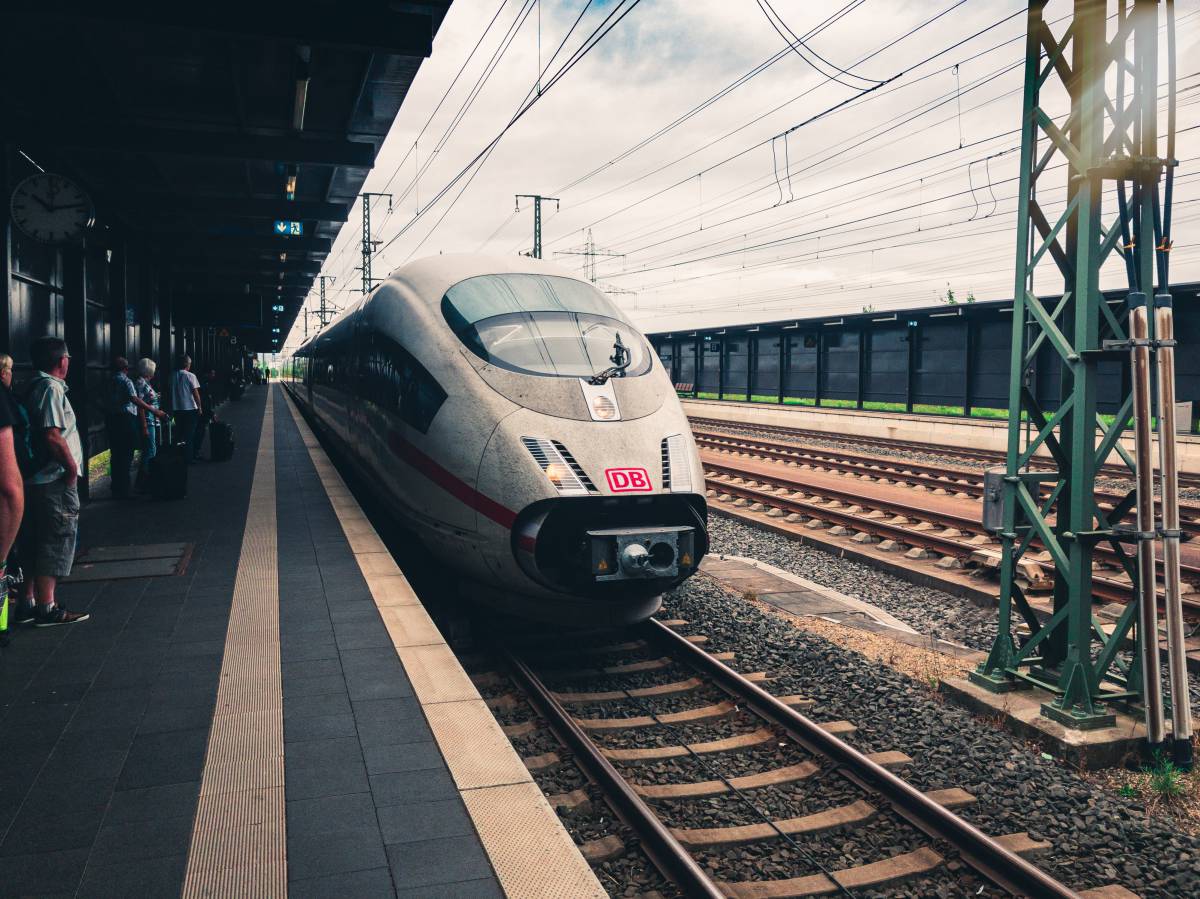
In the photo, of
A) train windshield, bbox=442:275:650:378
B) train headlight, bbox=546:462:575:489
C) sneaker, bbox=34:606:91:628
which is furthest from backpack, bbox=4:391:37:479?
train headlight, bbox=546:462:575:489

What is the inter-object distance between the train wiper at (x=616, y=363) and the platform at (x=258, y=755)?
1974 mm

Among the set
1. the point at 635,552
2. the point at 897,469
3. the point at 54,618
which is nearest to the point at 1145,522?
the point at 635,552

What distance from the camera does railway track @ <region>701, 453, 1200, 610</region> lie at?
8.48 metres

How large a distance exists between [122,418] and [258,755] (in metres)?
8.10

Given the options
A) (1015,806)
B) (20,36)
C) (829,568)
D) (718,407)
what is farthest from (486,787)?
(718,407)

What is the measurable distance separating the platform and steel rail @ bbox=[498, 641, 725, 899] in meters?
0.61

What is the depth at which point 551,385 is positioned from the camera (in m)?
6.05

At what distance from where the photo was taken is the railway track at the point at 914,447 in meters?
15.7

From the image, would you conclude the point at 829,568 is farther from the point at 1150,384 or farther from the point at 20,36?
the point at 20,36

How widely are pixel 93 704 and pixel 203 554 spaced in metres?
3.52

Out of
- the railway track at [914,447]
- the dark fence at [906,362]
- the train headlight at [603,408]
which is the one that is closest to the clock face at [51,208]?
the train headlight at [603,408]

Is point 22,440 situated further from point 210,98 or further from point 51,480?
point 210,98

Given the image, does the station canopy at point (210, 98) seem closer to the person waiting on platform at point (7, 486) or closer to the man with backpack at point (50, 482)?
the man with backpack at point (50, 482)

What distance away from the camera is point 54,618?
5.45 m
